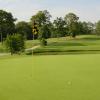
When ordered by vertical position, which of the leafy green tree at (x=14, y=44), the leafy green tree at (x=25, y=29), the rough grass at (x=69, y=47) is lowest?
the rough grass at (x=69, y=47)

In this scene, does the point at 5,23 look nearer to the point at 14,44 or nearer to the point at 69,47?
the point at 69,47

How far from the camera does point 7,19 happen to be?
88.7 meters

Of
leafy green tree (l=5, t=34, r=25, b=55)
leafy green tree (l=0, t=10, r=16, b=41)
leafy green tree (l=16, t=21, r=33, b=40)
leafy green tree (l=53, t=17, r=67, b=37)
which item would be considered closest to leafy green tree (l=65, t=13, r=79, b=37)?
leafy green tree (l=53, t=17, r=67, b=37)

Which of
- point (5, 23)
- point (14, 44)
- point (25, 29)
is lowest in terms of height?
point (14, 44)

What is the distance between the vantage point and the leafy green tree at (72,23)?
96.5 metres

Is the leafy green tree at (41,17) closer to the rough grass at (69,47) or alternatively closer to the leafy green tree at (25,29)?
the leafy green tree at (25,29)

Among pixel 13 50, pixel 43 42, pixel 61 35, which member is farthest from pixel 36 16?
pixel 13 50

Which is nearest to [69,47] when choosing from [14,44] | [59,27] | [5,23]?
[14,44]

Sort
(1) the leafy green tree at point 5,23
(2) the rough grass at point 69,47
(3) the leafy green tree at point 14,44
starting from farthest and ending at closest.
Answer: (1) the leafy green tree at point 5,23 → (2) the rough grass at point 69,47 → (3) the leafy green tree at point 14,44

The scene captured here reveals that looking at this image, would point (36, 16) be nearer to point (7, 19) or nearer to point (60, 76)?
point (7, 19)

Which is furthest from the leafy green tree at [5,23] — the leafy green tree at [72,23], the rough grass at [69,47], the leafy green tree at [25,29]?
the leafy green tree at [72,23]

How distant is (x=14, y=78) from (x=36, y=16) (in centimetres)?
8790

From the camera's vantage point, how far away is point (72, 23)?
9962 centimetres

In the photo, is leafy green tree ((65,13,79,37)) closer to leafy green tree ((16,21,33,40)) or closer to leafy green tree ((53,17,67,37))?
leafy green tree ((53,17,67,37))
